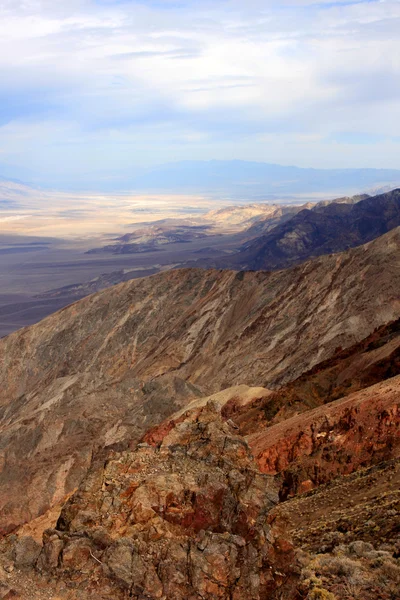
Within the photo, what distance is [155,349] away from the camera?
2133 inches

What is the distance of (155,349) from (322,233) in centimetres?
9835

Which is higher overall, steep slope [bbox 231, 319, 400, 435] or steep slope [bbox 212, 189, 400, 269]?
steep slope [bbox 212, 189, 400, 269]

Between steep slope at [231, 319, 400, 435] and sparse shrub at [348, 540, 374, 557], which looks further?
steep slope at [231, 319, 400, 435]

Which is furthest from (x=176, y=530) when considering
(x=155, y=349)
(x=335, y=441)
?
(x=155, y=349)

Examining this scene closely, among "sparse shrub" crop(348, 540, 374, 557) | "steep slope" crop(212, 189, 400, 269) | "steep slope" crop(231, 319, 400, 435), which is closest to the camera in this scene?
"sparse shrub" crop(348, 540, 374, 557)

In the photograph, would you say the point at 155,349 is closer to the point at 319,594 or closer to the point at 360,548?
the point at 360,548

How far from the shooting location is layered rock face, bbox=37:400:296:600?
1247cm

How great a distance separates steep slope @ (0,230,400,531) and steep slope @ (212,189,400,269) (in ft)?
233

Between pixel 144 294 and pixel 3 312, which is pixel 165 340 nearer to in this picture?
pixel 144 294

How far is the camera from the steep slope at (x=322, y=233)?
134 meters

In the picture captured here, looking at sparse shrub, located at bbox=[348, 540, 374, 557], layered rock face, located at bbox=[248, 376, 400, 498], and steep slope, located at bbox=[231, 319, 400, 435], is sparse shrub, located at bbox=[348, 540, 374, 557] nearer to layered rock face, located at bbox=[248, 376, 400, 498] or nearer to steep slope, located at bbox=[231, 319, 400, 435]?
layered rock face, located at bbox=[248, 376, 400, 498]

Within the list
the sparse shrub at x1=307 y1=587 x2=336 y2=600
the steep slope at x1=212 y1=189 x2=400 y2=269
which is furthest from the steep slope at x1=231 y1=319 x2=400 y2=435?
the steep slope at x1=212 y1=189 x2=400 y2=269

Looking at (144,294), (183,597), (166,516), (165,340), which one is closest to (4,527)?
(166,516)

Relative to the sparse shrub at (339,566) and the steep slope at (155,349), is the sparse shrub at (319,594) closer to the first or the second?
the sparse shrub at (339,566)
